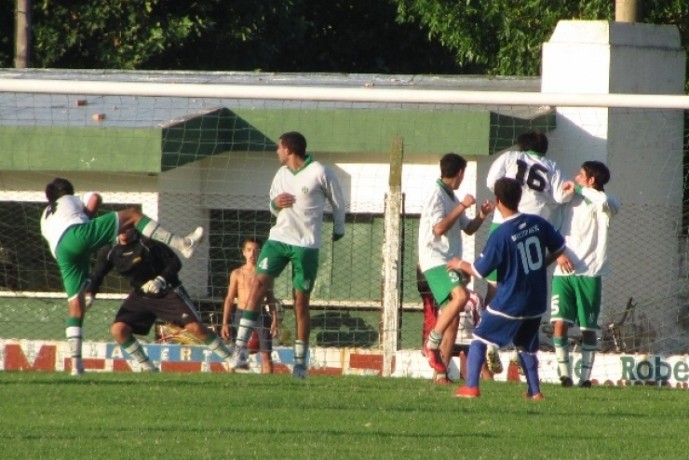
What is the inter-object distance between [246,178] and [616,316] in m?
4.58

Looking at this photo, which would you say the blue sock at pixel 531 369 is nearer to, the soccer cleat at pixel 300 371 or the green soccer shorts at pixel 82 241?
the soccer cleat at pixel 300 371

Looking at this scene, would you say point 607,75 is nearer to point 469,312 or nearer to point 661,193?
point 661,193

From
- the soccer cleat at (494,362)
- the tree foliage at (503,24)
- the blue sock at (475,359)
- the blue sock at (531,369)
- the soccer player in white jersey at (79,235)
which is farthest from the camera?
the tree foliage at (503,24)

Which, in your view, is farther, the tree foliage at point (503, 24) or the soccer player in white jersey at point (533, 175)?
the tree foliage at point (503, 24)

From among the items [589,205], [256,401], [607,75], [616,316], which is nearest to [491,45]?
[607,75]

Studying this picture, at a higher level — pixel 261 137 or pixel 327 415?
pixel 261 137

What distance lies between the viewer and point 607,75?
18.2m

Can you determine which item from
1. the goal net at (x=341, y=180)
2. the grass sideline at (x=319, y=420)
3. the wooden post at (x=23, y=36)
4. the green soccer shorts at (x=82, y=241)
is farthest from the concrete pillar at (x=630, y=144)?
the wooden post at (x=23, y=36)

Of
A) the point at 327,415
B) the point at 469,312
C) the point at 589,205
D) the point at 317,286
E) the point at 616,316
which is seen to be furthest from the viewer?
the point at 317,286

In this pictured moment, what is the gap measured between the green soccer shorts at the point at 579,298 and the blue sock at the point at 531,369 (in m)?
2.02

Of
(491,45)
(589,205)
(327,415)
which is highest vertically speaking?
(491,45)

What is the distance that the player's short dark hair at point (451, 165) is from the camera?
506 inches

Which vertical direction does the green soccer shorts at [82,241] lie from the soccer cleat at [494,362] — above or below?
above

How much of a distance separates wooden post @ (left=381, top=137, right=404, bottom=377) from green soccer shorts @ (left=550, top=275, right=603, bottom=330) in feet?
6.39
